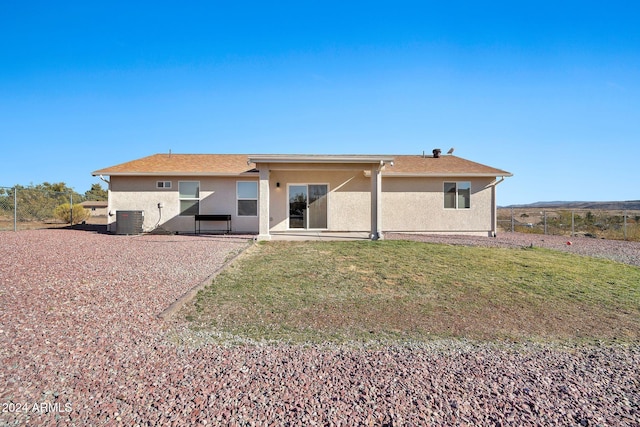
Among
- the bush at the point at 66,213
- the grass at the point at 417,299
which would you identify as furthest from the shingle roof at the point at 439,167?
the bush at the point at 66,213

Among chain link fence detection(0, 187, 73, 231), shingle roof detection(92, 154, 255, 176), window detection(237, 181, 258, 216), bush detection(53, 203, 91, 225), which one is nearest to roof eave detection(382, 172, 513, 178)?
window detection(237, 181, 258, 216)

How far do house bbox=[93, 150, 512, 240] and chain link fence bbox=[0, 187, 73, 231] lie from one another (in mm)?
5661

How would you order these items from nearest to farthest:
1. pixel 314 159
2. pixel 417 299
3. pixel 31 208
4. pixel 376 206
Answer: pixel 417 299, pixel 314 159, pixel 376 206, pixel 31 208

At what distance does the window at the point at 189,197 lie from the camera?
14625 mm

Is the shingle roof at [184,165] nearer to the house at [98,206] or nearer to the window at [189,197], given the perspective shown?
the window at [189,197]

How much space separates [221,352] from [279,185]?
11435 millimetres

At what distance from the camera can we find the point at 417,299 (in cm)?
496

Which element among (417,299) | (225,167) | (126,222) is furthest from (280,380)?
(225,167)

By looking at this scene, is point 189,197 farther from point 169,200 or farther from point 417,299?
point 417,299

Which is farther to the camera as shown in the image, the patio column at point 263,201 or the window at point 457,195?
the window at point 457,195

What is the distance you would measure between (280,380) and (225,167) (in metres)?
13.6

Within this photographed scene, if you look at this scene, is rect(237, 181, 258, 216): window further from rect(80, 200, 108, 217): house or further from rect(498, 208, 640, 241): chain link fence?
rect(80, 200, 108, 217): house

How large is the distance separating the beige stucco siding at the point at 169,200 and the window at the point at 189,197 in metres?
0.14

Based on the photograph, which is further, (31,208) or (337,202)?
(31,208)
